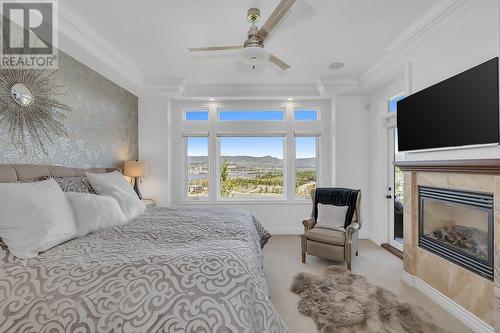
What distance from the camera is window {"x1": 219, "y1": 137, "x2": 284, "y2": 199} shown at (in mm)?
4688

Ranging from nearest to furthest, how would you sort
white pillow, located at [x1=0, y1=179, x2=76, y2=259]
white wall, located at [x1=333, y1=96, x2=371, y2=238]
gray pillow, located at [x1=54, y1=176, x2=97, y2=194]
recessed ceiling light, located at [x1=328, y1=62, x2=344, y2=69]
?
1. white pillow, located at [x1=0, y1=179, x2=76, y2=259]
2. gray pillow, located at [x1=54, y1=176, x2=97, y2=194]
3. recessed ceiling light, located at [x1=328, y1=62, x2=344, y2=69]
4. white wall, located at [x1=333, y1=96, x2=371, y2=238]


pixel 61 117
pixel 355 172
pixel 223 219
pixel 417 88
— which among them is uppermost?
pixel 417 88

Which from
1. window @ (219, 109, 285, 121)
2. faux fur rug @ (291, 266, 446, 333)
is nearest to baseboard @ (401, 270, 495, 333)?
faux fur rug @ (291, 266, 446, 333)

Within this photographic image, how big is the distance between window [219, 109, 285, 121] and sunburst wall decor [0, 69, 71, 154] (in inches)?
103

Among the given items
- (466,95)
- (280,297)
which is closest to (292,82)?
(466,95)

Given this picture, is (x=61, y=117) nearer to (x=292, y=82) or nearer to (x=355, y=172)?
(x=292, y=82)

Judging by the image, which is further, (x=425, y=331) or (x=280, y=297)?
(x=280, y=297)

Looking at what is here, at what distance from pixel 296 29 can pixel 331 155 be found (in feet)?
8.43

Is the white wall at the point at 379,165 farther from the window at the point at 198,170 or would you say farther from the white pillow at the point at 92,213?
the white pillow at the point at 92,213

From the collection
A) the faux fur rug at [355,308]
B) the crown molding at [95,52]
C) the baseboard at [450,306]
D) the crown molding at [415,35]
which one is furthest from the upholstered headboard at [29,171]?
the crown molding at [415,35]

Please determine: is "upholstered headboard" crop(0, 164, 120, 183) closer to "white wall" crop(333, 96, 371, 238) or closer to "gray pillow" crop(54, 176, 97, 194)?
"gray pillow" crop(54, 176, 97, 194)

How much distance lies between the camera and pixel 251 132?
459 cm

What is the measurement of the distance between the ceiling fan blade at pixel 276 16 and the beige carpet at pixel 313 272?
2.46 m

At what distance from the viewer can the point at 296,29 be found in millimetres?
2568
